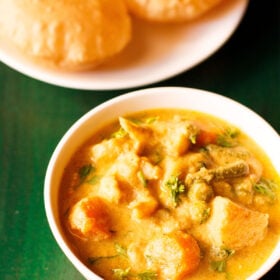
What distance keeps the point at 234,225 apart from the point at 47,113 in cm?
146

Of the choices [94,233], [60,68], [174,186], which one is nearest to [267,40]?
[60,68]

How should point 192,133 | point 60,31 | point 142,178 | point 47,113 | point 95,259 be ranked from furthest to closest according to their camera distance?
point 47,113, point 60,31, point 192,133, point 142,178, point 95,259

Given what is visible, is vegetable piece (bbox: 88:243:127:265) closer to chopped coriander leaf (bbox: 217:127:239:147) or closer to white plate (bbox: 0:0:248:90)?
chopped coriander leaf (bbox: 217:127:239:147)

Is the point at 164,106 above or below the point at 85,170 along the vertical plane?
above

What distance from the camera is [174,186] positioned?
9.83 ft

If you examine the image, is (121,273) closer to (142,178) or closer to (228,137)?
(142,178)

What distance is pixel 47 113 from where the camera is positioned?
388 cm

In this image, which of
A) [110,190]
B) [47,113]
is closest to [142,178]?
[110,190]

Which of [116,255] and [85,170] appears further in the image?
[85,170]

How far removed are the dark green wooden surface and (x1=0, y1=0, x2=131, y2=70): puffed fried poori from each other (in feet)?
A: 1.04

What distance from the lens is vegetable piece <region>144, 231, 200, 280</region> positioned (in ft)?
9.31

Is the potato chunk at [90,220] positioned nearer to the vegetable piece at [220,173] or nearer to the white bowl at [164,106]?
the white bowl at [164,106]

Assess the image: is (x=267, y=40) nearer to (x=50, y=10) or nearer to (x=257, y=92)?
(x=257, y=92)

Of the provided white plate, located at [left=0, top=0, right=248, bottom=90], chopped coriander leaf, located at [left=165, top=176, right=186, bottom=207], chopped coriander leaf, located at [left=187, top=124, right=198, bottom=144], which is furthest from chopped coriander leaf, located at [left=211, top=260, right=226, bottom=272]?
white plate, located at [left=0, top=0, right=248, bottom=90]
